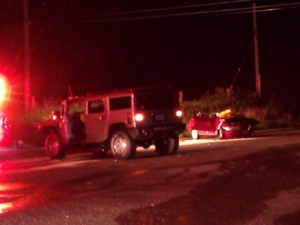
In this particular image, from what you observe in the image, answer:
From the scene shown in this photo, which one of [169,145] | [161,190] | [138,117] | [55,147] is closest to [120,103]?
[138,117]

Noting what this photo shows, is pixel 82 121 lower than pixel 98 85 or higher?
lower

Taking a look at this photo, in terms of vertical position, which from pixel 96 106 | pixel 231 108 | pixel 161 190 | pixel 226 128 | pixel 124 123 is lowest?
pixel 161 190

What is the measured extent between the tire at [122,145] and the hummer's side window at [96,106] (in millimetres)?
980

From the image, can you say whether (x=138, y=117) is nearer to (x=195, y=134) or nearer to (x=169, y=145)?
(x=169, y=145)

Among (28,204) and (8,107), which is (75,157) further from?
(8,107)

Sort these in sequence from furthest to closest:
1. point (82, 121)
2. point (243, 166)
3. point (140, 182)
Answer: point (82, 121)
point (243, 166)
point (140, 182)

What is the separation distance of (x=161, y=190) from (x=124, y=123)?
6888mm

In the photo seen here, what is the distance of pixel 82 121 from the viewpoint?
2061 cm

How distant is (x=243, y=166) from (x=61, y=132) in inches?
300

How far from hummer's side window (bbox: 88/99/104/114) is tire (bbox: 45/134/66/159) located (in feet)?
5.85

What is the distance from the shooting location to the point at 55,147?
830 inches

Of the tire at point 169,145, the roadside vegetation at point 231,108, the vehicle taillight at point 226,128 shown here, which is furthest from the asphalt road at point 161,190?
the roadside vegetation at point 231,108

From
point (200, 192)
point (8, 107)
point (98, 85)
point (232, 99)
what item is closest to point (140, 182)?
point (200, 192)

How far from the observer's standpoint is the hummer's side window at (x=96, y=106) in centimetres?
1967
